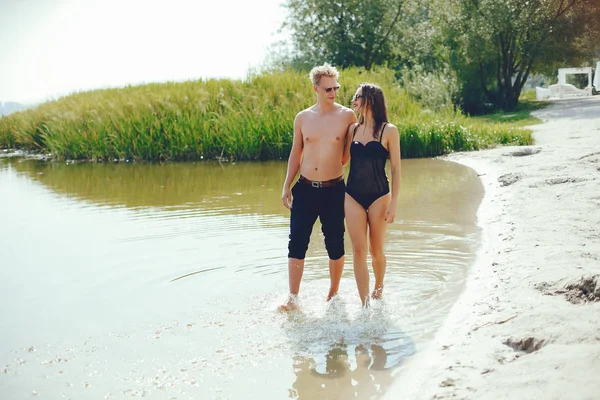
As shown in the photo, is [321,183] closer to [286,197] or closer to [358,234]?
[286,197]

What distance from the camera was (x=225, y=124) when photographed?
19.0 metres

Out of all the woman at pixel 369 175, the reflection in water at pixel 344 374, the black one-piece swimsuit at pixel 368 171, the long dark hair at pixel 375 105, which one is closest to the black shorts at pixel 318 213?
the woman at pixel 369 175

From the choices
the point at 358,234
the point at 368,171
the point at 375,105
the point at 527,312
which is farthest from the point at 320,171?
the point at 527,312

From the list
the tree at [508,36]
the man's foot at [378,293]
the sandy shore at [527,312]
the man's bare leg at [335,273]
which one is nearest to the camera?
the sandy shore at [527,312]

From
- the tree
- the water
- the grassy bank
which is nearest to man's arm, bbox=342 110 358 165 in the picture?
the water

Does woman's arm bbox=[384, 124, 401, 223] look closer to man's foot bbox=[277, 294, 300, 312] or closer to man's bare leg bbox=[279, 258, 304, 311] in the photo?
man's bare leg bbox=[279, 258, 304, 311]

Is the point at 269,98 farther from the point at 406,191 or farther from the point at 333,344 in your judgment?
the point at 333,344

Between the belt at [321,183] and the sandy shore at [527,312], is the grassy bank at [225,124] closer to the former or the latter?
the sandy shore at [527,312]

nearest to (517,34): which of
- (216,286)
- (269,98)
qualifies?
(269,98)

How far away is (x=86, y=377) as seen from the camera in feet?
15.0

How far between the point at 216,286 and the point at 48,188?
9703 mm

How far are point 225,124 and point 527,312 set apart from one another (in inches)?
601

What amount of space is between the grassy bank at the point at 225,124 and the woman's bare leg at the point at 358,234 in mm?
11414

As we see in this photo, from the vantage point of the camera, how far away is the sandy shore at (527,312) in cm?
351
